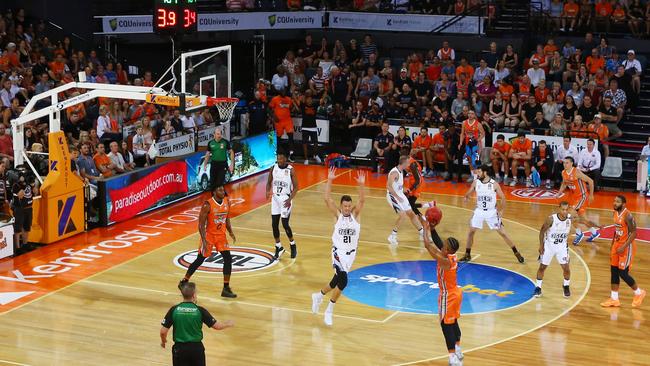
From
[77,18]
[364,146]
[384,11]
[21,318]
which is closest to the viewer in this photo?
[21,318]

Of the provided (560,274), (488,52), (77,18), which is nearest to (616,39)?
(488,52)

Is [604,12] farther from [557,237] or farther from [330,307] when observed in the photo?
[330,307]

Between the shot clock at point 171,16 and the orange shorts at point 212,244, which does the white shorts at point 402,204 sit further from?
the shot clock at point 171,16

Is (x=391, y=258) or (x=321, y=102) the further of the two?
(x=321, y=102)

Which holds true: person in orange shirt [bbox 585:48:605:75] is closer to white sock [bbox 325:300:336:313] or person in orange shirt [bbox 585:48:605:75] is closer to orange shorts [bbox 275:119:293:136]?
orange shorts [bbox 275:119:293:136]

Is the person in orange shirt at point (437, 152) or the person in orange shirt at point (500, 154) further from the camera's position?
the person in orange shirt at point (437, 152)

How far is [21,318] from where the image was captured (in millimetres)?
15719

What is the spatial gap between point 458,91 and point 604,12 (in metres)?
5.95

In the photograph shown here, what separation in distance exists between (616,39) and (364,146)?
27.9 feet

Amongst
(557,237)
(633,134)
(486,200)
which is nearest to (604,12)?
(633,134)

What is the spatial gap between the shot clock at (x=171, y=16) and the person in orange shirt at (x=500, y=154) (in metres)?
10.9

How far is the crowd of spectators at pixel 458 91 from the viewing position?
26938mm

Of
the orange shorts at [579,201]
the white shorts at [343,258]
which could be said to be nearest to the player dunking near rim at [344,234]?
the white shorts at [343,258]

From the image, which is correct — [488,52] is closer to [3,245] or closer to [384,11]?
[384,11]
